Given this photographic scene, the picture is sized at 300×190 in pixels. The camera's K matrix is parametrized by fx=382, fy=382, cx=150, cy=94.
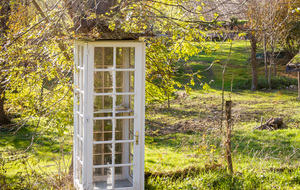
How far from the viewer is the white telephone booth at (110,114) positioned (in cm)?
504

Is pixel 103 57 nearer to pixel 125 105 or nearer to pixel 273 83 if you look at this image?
pixel 125 105

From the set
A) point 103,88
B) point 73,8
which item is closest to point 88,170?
point 103,88

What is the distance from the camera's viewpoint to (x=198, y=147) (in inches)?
285

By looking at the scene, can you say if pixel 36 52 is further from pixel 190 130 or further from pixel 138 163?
pixel 190 130

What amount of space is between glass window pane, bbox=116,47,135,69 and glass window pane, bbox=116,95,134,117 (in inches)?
17.0

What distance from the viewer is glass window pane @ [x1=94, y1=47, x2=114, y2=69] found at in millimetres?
5062

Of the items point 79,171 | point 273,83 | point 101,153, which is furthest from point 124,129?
point 273,83

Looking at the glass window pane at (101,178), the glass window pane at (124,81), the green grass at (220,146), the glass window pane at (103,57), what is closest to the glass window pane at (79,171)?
the glass window pane at (101,178)

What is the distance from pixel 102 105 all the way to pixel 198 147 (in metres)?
2.72

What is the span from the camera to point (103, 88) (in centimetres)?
529

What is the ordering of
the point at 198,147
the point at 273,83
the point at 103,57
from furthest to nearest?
the point at 273,83, the point at 198,147, the point at 103,57

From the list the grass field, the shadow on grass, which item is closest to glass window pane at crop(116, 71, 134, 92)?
the grass field

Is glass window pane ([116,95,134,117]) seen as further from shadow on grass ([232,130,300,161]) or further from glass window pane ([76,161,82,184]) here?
shadow on grass ([232,130,300,161])

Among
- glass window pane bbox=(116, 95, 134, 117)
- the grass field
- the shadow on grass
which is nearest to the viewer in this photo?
glass window pane bbox=(116, 95, 134, 117)
